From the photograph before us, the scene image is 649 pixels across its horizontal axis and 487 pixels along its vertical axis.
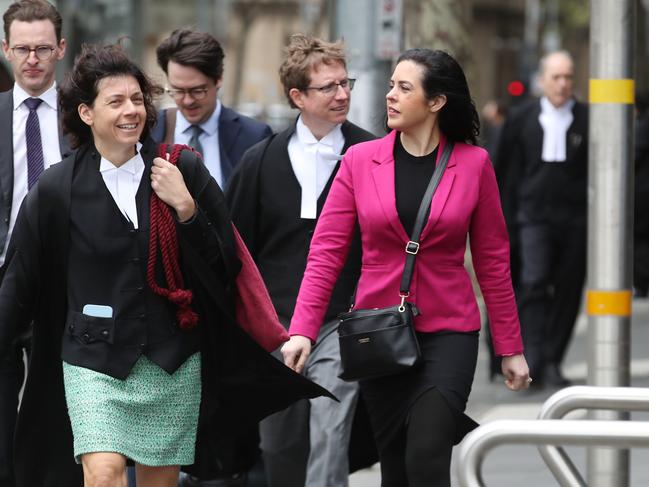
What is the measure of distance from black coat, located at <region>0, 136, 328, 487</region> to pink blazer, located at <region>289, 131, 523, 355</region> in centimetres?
24

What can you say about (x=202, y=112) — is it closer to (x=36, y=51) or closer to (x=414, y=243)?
(x=36, y=51)

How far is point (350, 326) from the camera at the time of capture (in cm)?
529

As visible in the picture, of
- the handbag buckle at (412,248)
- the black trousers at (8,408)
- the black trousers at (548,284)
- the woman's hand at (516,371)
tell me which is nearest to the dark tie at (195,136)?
the black trousers at (8,408)

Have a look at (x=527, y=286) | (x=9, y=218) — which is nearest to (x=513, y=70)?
(x=527, y=286)

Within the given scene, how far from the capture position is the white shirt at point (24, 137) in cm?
594

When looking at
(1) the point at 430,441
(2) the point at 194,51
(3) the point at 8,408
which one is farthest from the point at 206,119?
(1) the point at 430,441

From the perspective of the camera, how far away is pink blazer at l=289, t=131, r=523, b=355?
17.2 feet

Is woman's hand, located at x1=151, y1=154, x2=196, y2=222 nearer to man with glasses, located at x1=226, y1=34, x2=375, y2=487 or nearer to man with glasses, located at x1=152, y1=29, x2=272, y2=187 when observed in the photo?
man with glasses, located at x1=226, y1=34, x2=375, y2=487

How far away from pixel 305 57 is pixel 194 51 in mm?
650

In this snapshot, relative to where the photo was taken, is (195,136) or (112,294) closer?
(112,294)

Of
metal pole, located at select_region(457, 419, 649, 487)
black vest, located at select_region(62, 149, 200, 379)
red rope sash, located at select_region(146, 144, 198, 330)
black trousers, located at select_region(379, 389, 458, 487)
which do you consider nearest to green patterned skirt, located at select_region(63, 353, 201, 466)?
black vest, located at select_region(62, 149, 200, 379)

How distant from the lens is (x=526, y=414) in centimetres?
898

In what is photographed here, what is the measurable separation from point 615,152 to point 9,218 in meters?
2.21

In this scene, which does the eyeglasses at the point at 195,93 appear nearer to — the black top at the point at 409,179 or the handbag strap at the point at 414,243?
the black top at the point at 409,179
